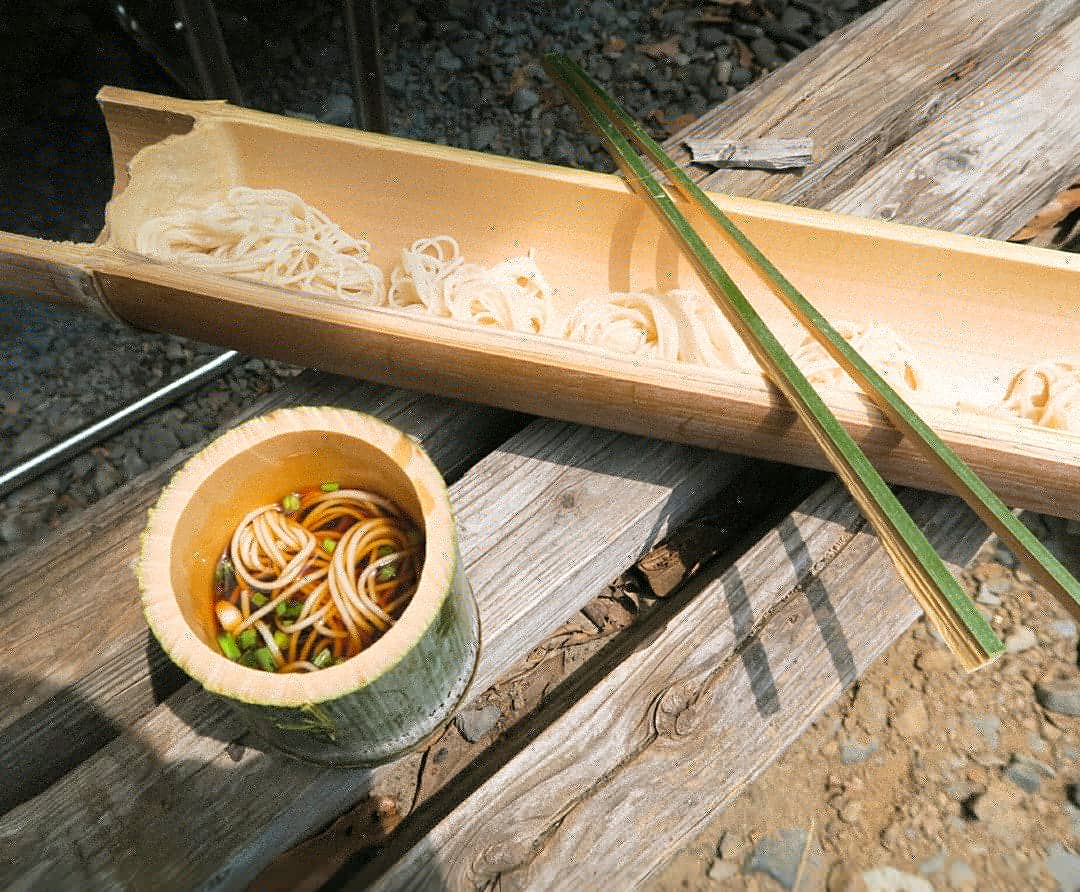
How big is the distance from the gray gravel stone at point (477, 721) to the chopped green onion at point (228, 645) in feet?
2.86

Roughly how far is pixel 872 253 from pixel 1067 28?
3.77 ft

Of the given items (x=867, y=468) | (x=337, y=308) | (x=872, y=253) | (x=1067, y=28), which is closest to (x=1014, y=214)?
(x=872, y=253)

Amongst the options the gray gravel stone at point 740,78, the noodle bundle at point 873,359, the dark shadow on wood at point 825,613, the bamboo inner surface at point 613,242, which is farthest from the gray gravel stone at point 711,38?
the dark shadow on wood at point 825,613

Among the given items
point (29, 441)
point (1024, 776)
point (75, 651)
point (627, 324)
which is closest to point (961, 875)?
point (1024, 776)

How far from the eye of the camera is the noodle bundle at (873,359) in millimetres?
1541

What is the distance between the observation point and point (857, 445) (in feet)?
3.94

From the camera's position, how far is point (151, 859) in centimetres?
107

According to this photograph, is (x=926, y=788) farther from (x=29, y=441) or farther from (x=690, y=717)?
(x=29, y=441)

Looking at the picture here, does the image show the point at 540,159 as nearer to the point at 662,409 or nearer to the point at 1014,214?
the point at 1014,214

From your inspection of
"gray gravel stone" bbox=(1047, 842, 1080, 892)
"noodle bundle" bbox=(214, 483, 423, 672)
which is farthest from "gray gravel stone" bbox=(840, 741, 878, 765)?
"noodle bundle" bbox=(214, 483, 423, 672)

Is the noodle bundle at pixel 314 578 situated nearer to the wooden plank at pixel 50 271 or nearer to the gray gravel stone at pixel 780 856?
the wooden plank at pixel 50 271

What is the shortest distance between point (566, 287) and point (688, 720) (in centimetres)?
103

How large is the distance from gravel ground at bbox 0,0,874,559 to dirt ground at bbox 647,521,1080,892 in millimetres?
2058

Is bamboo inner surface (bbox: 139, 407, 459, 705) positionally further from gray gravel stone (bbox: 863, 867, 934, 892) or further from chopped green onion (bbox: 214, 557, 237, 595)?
gray gravel stone (bbox: 863, 867, 934, 892)
